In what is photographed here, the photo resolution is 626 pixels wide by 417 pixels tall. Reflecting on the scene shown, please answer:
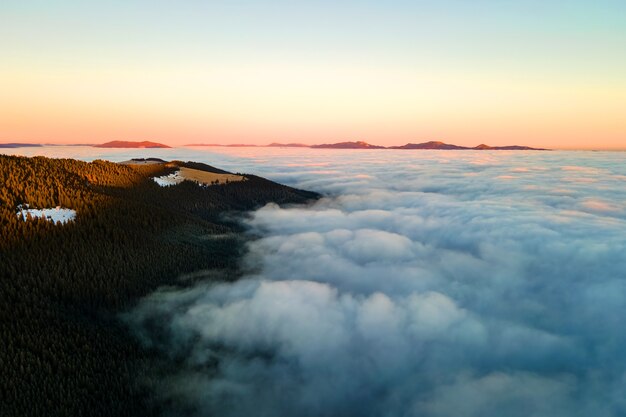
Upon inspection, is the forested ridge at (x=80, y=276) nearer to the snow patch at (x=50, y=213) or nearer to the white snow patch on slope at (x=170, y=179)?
the snow patch at (x=50, y=213)

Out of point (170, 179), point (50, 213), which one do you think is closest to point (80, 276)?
point (50, 213)

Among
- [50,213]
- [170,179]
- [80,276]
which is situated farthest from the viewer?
[170,179]

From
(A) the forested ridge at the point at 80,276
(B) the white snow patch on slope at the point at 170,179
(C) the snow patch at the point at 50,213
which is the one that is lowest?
(A) the forested ridge at the point at 80,276

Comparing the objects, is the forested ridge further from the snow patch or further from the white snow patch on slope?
the white snow patch on slope

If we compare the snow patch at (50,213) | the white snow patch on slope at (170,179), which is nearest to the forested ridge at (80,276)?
the snow patch at (50,213)

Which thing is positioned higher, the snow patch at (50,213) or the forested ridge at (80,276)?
the snow patch at (50,213)

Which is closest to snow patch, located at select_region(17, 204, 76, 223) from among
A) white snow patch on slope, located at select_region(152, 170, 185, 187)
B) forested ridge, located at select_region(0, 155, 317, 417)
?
forested ridge, located at select_region(0, 155, 317, 417)

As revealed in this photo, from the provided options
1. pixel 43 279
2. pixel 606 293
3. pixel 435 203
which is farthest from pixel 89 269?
pixel 435 203

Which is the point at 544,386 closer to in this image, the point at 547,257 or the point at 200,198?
the point at 547,257

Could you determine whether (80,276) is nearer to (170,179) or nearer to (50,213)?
(50,213)
